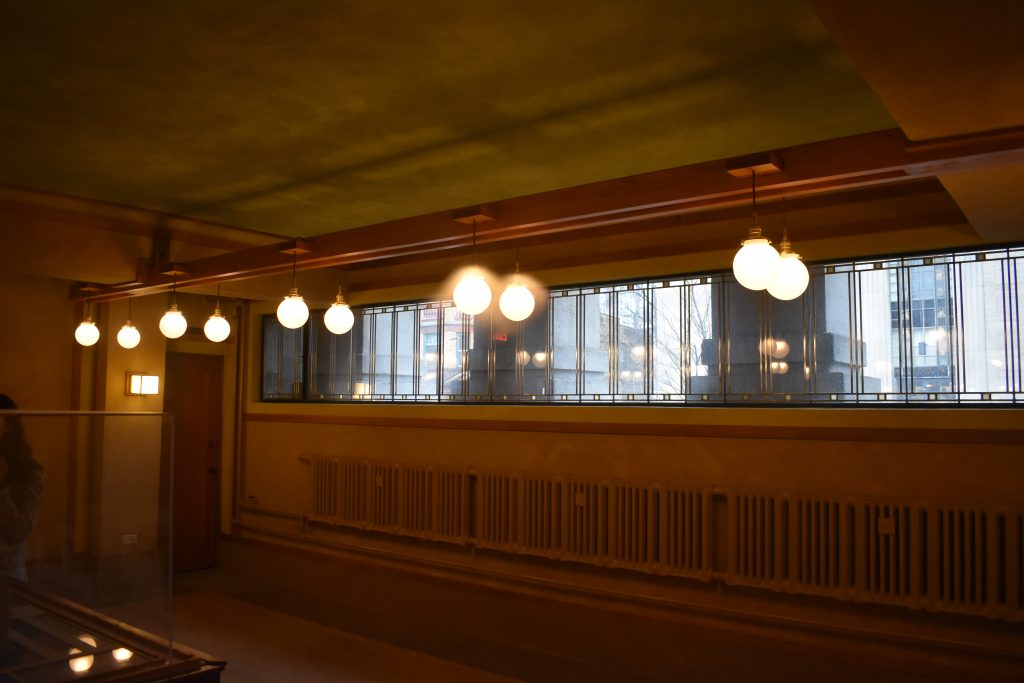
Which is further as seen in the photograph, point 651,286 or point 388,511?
point 388,511

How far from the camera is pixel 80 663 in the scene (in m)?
2.17

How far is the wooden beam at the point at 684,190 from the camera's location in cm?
238

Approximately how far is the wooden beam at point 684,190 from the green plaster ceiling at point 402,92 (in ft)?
0.73

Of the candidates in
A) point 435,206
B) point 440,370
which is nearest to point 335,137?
point 435,206

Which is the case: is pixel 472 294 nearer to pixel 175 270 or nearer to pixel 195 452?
pixel 175 270

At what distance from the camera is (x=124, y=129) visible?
3.05m

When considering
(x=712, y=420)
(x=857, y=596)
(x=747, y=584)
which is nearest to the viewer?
(x=857, y=596)

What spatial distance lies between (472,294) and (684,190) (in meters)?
0.91

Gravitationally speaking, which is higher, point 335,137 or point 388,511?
point 335,137

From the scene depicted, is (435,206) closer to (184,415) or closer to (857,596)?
(857,596)

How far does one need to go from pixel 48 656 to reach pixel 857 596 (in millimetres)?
3379

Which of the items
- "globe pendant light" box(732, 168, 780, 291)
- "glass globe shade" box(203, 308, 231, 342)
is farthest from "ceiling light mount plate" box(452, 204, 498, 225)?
"glass globe shade" box(203, 308, 231, 342)

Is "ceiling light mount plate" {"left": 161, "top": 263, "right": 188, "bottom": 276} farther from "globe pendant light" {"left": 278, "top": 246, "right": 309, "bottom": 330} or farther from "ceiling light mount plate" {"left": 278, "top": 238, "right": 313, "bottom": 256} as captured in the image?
"globe pendant light" {"left": 278, "top": 246, "right": 309, "bottom": 330}

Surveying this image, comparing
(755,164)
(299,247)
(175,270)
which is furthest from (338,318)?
(755,164)
